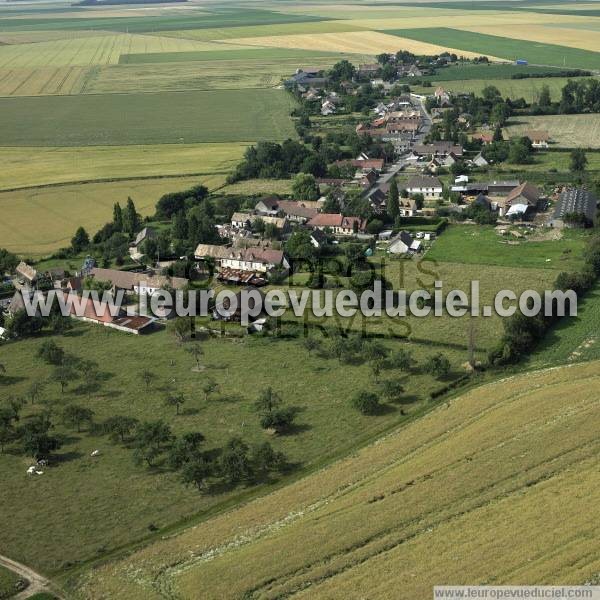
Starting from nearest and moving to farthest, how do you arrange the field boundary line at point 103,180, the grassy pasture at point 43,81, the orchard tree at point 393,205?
Answer: 1. the orchard tree at point 393,205
2. the field boundary line at point 103,180
3. the grassy pasture at point 43,81

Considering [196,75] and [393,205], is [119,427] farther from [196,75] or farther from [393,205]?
[196,75]

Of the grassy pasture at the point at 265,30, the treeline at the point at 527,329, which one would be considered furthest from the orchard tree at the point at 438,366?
the grassy pasture at the point at 265,30

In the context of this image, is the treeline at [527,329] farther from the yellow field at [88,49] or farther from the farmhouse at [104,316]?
the yellow field at [88,49]

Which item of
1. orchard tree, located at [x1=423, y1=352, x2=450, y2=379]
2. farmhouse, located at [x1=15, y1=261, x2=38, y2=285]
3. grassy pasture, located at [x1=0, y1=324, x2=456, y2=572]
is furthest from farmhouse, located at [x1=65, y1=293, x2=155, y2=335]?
orchard tree, located at [x1=423, y1=352, x2=450, y2=379]

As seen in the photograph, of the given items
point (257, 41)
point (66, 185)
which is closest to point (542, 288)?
point (66, 185)

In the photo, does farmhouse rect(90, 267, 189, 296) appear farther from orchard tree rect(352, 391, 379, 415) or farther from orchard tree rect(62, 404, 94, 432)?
orchard tree rect(352, 391, 379, 415)
